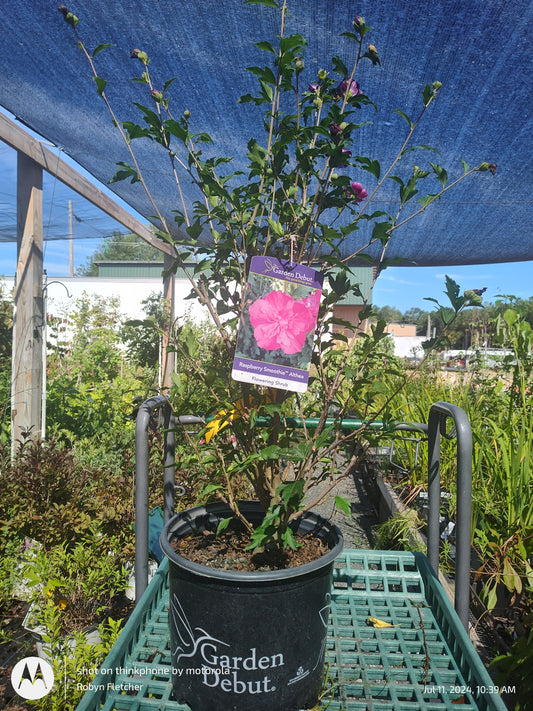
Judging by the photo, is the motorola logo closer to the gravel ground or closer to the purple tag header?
the purple tag header

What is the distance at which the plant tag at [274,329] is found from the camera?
115 cm

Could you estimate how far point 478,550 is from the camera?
2.36 meters

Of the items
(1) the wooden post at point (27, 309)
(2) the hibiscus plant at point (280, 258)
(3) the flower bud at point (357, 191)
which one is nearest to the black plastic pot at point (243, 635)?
(2) the hibiscus plant at point (280, 258)

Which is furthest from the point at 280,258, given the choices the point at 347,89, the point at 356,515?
the point at 356,515

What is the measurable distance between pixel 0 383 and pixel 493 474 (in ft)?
12.3

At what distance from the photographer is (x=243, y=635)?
3.37 feet

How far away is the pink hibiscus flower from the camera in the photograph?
115cm

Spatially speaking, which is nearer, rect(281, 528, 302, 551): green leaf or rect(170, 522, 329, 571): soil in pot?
rect(281, 528, 302, 551): green leaf

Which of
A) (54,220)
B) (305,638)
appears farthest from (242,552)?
(54,220)

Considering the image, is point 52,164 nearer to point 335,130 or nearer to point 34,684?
point 335,130

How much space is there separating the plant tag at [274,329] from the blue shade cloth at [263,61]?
53 centimetres

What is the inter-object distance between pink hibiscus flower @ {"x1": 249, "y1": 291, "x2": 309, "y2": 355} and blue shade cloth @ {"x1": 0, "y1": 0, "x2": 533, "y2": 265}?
0.55 meters

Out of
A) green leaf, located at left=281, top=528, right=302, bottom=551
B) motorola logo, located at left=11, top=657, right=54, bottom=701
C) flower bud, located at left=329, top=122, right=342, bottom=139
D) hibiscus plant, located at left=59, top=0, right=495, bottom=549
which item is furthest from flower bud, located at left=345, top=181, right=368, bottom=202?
motorola logo, located at left=11, top=657, right=54, bottom=701

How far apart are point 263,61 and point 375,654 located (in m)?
2.33
